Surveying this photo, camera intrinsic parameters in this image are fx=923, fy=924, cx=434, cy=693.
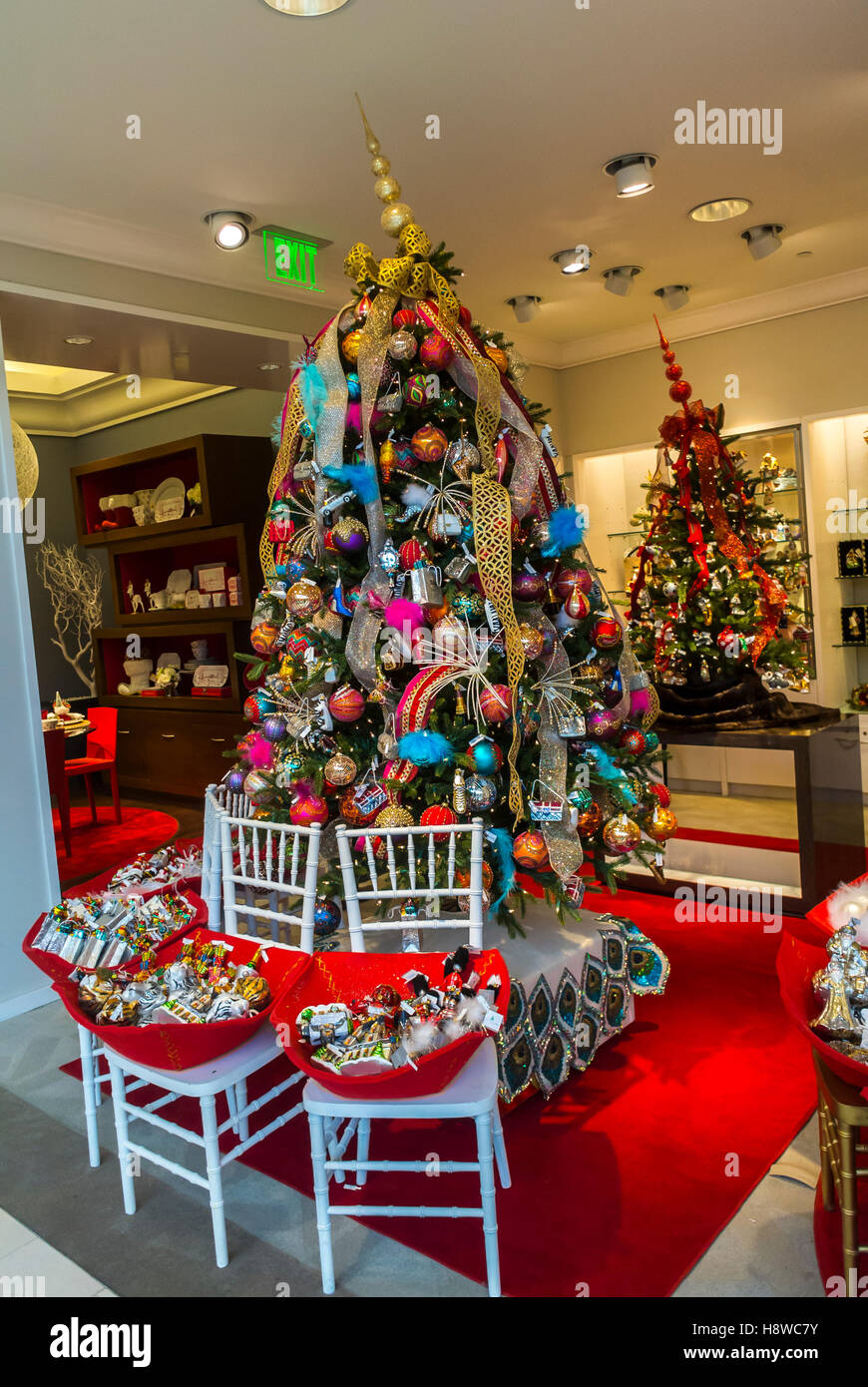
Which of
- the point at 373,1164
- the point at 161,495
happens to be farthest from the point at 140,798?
the point at 373,1164

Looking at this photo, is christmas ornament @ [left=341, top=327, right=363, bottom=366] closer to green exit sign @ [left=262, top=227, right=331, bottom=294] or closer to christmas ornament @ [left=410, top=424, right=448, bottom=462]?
christmas ornament @ [left=410, top=424, right=448, bottom=462]

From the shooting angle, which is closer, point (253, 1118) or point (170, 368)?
point (253, 1118)

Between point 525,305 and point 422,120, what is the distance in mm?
2082

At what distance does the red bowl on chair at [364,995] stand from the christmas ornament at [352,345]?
1.68m

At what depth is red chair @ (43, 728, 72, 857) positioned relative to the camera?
5.34m

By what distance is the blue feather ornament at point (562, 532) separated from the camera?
2.68m

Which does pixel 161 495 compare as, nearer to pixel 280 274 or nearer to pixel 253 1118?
→ pixel 280 274

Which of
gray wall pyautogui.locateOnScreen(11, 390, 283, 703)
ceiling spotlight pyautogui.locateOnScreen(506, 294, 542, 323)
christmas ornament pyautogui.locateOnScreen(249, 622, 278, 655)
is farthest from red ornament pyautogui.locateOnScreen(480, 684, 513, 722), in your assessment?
gray wall pyautogui.locateOnScreen(11, 390, 283, 703)

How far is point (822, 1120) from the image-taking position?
1.99 metres

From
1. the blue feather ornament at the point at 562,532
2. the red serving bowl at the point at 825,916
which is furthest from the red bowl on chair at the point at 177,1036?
the blue feather ornament at the point at 562,532

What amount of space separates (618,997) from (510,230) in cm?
324

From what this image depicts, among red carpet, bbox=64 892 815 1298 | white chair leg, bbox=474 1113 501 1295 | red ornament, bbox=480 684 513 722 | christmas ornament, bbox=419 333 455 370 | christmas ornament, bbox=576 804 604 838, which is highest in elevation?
christmas ornament, bbox=419 333 455 370

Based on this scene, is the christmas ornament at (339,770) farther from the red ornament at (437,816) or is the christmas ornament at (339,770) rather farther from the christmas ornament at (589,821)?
the christmas ornament at (589,821)
